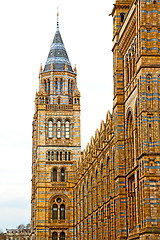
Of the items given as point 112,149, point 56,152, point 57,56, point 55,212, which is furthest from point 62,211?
point 112,149

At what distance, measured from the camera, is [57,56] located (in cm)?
8988

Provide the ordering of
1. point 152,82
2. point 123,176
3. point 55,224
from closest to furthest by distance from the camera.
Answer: point 152,82 → point 123,176 → point 55,224

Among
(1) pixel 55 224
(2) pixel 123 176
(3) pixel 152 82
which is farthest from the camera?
(1) pixel 55 224

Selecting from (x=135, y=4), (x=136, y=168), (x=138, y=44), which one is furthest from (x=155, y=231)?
(x=135, y=4)

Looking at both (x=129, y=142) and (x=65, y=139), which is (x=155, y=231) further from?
(x=65, y=139)

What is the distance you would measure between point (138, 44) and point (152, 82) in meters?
2.88

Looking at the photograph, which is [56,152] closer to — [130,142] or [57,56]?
[57,56]

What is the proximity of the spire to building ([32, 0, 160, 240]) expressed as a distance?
0.54 ft

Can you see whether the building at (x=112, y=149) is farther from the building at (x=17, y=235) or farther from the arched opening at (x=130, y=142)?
the building at (x=17, y=235)

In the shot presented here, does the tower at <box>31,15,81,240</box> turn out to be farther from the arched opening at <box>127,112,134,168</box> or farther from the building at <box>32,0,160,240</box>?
the arched opening at <box>127,112,134,168</box>

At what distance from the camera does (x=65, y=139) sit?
85.2 metres

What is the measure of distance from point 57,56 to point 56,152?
16347mm

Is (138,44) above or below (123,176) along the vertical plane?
above

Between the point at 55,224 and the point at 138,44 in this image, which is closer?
the point at 138,44
